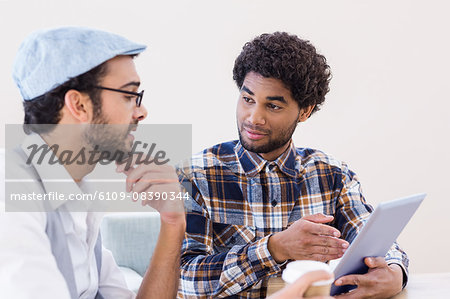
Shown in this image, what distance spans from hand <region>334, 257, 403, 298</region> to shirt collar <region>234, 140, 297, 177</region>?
487 mm

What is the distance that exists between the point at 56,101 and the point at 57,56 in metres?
0.11

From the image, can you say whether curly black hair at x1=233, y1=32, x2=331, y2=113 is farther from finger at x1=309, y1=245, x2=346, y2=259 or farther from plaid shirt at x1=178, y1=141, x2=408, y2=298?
finger at x1=309, y1=245, x2=346, y2=259

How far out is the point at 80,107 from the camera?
1250mm

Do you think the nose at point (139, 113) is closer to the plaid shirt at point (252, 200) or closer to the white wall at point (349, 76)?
the plaid shirt at point (252, 200)

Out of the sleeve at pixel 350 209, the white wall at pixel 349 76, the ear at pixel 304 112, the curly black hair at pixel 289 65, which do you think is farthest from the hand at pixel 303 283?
the white wall at pixel 349 76

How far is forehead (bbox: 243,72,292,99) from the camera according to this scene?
69.6 inches

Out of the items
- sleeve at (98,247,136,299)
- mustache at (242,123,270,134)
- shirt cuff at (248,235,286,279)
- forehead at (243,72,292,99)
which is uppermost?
forehead at (243,72,292,99)

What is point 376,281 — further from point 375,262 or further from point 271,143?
point 271,143

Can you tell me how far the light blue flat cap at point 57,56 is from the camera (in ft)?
3.86

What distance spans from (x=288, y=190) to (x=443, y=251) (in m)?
2.18

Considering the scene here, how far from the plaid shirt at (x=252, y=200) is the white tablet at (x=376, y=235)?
216mm

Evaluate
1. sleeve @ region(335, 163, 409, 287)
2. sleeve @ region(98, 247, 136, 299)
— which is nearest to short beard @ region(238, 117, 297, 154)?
sleeve @ region(335, 163, 409, 287)

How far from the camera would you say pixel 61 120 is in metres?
1.25

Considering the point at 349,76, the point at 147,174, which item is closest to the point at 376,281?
the point at 147,174
